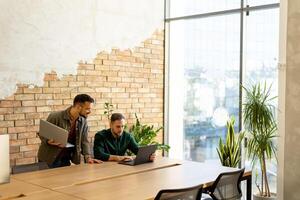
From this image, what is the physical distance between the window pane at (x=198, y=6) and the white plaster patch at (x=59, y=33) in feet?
1.71

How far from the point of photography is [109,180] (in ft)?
12.2

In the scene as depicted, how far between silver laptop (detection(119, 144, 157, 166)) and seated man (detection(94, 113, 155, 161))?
83 mm

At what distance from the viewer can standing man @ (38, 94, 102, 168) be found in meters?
4.61

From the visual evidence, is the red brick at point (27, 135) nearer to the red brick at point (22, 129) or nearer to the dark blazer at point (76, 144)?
the red brick at point (22, 129)

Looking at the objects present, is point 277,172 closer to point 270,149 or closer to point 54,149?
point 270,149

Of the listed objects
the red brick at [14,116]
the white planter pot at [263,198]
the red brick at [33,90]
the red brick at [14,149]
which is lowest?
the white planter pot at [263,198]

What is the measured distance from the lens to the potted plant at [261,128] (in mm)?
5168

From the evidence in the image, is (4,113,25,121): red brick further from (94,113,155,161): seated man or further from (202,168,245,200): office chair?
(202,168,245,200): office chair

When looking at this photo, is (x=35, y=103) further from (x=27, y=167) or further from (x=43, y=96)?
(x=27, y=167)

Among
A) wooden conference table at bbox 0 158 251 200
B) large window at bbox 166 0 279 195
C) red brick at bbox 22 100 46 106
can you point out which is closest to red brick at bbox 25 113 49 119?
red brick at bbox 22 100 46 106

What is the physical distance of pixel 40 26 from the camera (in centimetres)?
542

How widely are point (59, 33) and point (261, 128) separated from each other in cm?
297

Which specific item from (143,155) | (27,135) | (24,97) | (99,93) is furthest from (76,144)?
(99,93)

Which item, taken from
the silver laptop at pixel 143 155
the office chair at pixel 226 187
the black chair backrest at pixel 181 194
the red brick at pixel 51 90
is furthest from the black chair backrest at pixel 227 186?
the red brick at pixel 51 90
